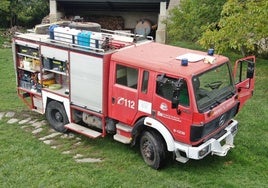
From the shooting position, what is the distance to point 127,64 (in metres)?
8.80

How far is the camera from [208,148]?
8461mm

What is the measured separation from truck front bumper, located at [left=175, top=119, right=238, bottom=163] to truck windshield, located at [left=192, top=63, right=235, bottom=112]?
2.65ft

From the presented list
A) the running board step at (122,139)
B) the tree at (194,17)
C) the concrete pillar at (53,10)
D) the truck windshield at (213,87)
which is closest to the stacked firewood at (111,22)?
the concrete pillar at (53,10)

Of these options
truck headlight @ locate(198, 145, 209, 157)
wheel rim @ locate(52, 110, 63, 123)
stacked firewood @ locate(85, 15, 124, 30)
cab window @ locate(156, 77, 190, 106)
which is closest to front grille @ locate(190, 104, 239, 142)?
truck headlight @ locate(198, 145, 209, 157)

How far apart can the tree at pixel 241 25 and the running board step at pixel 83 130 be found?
551cm

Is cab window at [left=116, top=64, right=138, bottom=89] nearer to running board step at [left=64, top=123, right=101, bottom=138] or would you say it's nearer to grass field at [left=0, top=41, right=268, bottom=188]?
running board step at [left=64, top=123, right=101, bottom=138]

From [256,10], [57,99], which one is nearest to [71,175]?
[57,99]

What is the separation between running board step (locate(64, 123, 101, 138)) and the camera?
31.9ft

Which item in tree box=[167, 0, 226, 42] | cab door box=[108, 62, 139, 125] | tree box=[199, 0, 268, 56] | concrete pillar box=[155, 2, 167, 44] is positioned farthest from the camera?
concrete pillar box=[155, 2, 167, 44]

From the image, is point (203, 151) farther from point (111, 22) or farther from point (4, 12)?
point (4, 12)

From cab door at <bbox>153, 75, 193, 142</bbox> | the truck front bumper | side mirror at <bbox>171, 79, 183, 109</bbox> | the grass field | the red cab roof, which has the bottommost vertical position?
the grass field

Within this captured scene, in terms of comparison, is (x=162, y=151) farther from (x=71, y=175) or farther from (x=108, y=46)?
(x=108, y=46)

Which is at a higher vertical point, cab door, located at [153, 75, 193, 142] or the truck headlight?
cab door, located at [153, 75, 193, 142]

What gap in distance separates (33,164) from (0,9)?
18.1 metres
